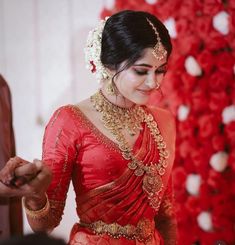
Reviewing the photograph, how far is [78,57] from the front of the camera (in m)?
2.49

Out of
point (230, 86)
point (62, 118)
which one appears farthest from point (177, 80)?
point (62, 118)

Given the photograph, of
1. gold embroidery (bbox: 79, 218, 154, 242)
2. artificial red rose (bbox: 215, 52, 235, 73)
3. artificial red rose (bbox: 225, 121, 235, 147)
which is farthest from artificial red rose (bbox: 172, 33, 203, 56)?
gold embroidery (bbox: 79, 218, 154, 242)

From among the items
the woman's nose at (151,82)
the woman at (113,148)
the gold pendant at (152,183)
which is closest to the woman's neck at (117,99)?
the woman at (113,148)

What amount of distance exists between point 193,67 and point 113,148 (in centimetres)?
75

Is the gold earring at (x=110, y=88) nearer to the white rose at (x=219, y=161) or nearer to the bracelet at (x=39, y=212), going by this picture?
the bracelet at (x=39, y=212)

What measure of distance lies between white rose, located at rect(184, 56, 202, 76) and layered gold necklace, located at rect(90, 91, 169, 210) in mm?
560

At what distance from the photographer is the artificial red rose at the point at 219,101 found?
2066 millimetres

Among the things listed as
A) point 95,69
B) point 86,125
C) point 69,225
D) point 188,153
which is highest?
point 95,69

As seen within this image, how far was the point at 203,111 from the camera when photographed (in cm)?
212

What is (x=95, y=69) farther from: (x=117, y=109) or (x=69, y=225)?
(x=69, y=225)

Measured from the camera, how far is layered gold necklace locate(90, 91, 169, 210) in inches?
59.0

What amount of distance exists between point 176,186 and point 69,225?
0.65 m

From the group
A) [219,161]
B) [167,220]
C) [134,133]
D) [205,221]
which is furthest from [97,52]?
[205,221]

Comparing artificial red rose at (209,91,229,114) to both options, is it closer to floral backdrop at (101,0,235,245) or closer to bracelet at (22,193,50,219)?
floral backdrop at (101,0,235,245)
